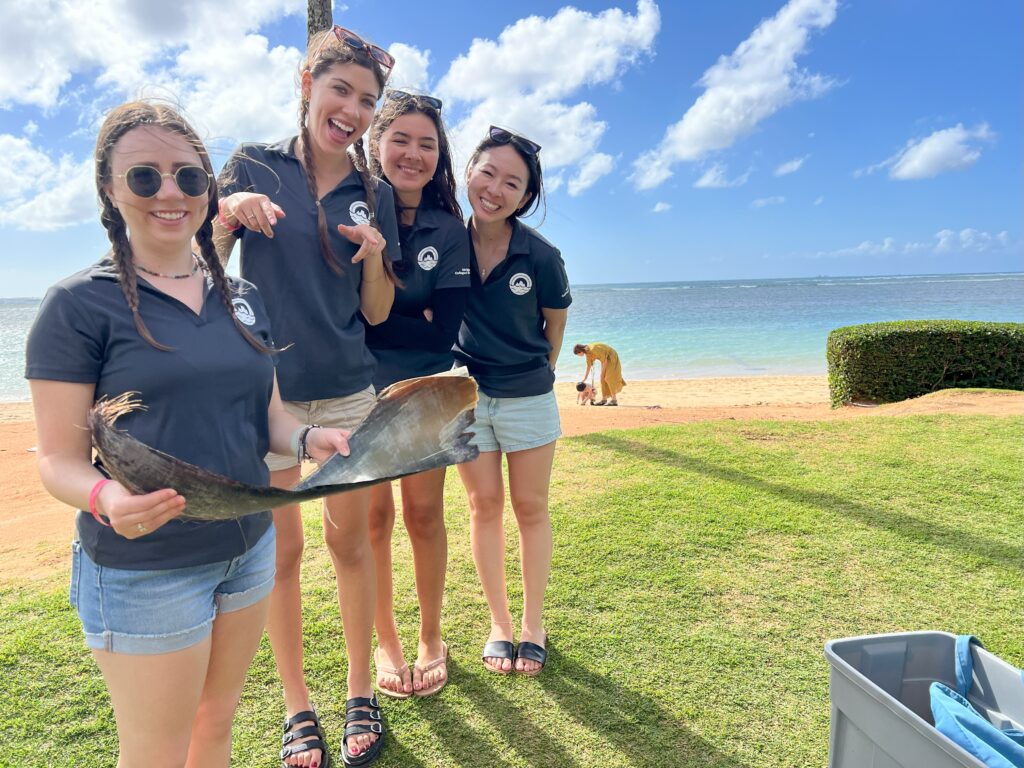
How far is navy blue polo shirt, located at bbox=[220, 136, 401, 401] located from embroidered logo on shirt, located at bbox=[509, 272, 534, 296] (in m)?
0.80

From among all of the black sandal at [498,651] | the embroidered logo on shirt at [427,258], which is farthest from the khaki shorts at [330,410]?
the black sandal at [498,651]

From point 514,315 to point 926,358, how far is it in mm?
9695

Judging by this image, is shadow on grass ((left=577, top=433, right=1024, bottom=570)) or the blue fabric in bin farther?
shadow on grass ((left=577, top=433, right=1024, bottom=570))

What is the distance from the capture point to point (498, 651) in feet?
10.3

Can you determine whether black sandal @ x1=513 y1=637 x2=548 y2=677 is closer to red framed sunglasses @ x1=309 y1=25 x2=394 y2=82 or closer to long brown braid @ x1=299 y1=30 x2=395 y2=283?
long brown braid @ x1=299 y1=30 x2=395 y2=283

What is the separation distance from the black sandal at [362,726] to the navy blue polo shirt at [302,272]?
4.37ft

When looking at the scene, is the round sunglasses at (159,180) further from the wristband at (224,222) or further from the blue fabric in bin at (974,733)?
the blue fabric in bin at (974,733)

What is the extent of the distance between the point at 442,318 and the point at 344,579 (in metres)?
1.12

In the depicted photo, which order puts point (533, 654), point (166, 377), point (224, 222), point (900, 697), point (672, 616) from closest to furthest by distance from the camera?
1. point (166, 377)
2. point (224, 222)
3. point (900, 697)
4. point (533, 654)
5. point (672, 616)

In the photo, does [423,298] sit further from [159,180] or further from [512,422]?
[159,180]

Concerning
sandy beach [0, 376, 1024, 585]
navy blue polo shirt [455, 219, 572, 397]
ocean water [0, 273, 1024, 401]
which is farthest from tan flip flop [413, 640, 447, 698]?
ocean water [0, 273, 1024, 401]

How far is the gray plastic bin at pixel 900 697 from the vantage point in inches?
68.1

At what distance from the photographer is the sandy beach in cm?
489

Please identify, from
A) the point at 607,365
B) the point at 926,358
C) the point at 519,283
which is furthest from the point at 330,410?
the point at 607,365
